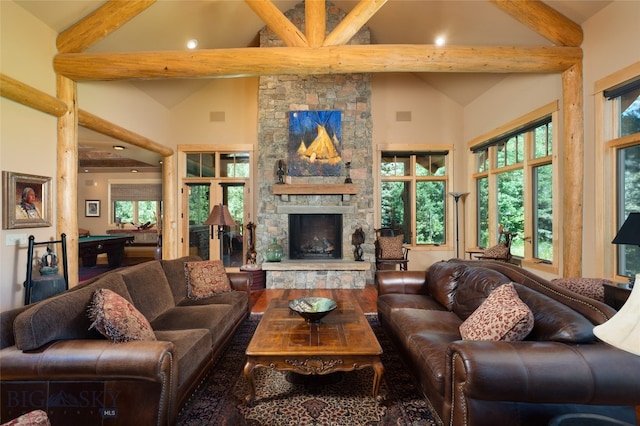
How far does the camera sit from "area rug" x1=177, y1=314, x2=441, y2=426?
6.55 feet

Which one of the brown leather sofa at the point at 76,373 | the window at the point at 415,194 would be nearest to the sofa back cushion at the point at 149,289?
the brown leather sofa at the point at 76,373

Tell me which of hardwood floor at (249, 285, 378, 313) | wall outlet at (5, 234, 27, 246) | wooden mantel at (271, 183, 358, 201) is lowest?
hardwood floor at (249, 285, 378, 313)

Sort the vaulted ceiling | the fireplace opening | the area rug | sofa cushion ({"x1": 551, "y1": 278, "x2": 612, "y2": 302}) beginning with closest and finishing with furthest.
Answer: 1. the area rug
2. sofa cushion ({"x1": 551, "y1": 278, "x2": 612, "y2": 302})
3. the vaulted ceiling
4. the fireplace opening

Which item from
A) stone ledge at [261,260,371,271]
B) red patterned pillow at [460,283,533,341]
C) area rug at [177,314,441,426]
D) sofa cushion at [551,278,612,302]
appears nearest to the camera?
red patterned pillow at [460,283,533,341]

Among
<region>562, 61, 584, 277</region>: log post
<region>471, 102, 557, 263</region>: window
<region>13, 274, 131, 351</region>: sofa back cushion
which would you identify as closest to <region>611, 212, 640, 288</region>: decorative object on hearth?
<region>562, 61, 584, 277</region>: log post

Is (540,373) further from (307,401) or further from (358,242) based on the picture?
(358,242)

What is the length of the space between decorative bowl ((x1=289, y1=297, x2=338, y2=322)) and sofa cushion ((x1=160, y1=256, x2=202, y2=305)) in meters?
1.41

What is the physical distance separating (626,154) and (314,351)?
3971 mm

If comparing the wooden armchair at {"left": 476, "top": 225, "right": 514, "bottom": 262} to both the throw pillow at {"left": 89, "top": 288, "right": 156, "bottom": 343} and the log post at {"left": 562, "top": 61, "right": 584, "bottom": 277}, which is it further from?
the throw pillow at {"left": 89, "top": 288, "right": 156, "bottom": 343}

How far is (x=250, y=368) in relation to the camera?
6.82 feet

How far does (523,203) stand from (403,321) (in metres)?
3.55

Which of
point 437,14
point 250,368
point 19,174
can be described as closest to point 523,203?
point 437,14

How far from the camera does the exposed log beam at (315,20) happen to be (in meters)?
3.70

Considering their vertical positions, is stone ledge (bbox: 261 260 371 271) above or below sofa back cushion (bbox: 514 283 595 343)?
below
